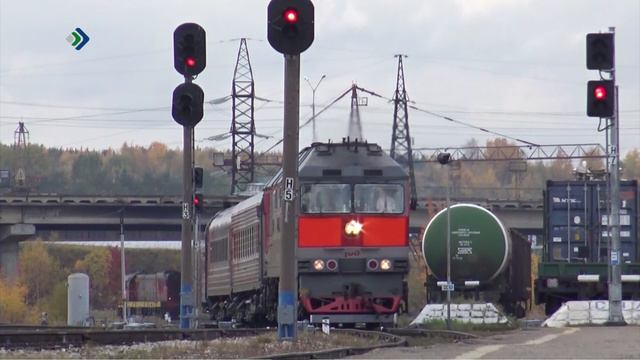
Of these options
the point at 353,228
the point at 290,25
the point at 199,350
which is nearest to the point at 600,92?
the point at 353,228

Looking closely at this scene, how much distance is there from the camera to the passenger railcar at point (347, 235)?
28562 millimetres

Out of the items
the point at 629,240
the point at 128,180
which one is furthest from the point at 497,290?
the point at 128,180

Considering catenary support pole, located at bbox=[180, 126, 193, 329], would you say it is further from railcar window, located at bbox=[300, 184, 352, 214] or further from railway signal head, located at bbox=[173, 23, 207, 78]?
railway signal head, located at bbox=[173, 23, 207, 78]

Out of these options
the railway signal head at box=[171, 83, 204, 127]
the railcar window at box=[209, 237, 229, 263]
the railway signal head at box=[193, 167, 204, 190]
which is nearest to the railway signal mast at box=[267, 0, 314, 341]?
A: the railway signal head at box=[171, 83, 204, 127]

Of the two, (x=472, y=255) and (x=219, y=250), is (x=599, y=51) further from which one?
(x=219, y=250)

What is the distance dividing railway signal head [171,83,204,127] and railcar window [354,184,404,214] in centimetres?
397

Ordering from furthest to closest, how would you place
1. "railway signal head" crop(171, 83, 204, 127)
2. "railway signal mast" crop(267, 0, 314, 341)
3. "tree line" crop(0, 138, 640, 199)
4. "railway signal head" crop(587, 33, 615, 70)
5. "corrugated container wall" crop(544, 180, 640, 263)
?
1. "tree line" crop(0, 138, 640, 199)
2. "corrugated container wall" crop(544, 180, 640, 263)
3. "railway signal head" crop(171, 83, 204, 127)
4. "railway signal head" crop(587, 33, 615, 70)
5. "railway signal mast" crop(267, 0, 314, 341)

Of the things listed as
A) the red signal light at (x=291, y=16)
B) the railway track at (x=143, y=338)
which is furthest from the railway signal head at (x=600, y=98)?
the red signal light at (x=291, y=16)

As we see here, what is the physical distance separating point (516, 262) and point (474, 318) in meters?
6.55

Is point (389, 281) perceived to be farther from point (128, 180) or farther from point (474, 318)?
point (128, 180)

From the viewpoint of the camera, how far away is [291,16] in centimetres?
2022

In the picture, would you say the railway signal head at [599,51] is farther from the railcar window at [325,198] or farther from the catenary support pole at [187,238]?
the catenary support pole at [187,238]

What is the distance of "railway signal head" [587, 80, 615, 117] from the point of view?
27375 mm

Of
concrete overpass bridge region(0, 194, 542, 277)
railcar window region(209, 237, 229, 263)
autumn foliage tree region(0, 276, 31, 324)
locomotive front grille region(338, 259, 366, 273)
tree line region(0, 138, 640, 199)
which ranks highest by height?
tree line region(0, 138, 640, 199)
